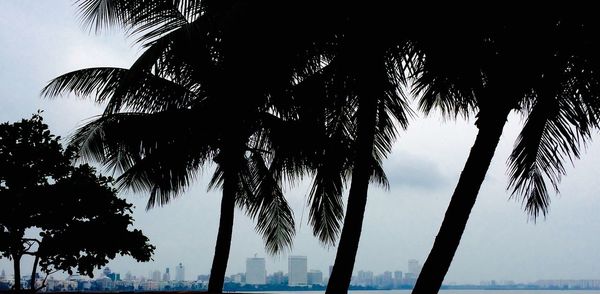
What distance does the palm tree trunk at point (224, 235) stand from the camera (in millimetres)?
9695

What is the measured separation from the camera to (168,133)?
9.86m

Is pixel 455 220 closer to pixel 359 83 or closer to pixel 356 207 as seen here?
pixel 356 207

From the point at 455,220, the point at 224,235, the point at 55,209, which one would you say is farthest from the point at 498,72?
the point at 55,209

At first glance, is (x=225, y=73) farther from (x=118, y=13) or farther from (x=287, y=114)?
(x=118, y=13)

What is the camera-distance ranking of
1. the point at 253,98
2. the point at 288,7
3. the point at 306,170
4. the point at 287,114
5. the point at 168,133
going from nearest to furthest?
the point at 288,7, the point at 253,98, the point at 287,114, the point at 168,133, the point at 306,170

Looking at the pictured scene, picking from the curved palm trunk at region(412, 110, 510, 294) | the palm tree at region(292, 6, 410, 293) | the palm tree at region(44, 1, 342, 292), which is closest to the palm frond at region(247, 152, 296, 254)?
the palm tree at region(44, 1, 342, 292)

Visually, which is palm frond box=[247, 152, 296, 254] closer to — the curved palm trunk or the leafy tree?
the leafy tree

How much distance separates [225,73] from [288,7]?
6.55 ft

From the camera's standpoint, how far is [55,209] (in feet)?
33.5

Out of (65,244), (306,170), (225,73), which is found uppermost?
(225,73)

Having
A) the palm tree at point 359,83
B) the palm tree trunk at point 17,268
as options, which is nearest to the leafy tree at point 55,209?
the palm tree trunk at point 17,268

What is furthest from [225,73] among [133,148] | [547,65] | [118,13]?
[547,65]

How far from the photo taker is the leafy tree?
10.1 m

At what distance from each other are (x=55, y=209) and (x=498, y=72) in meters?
7.28
